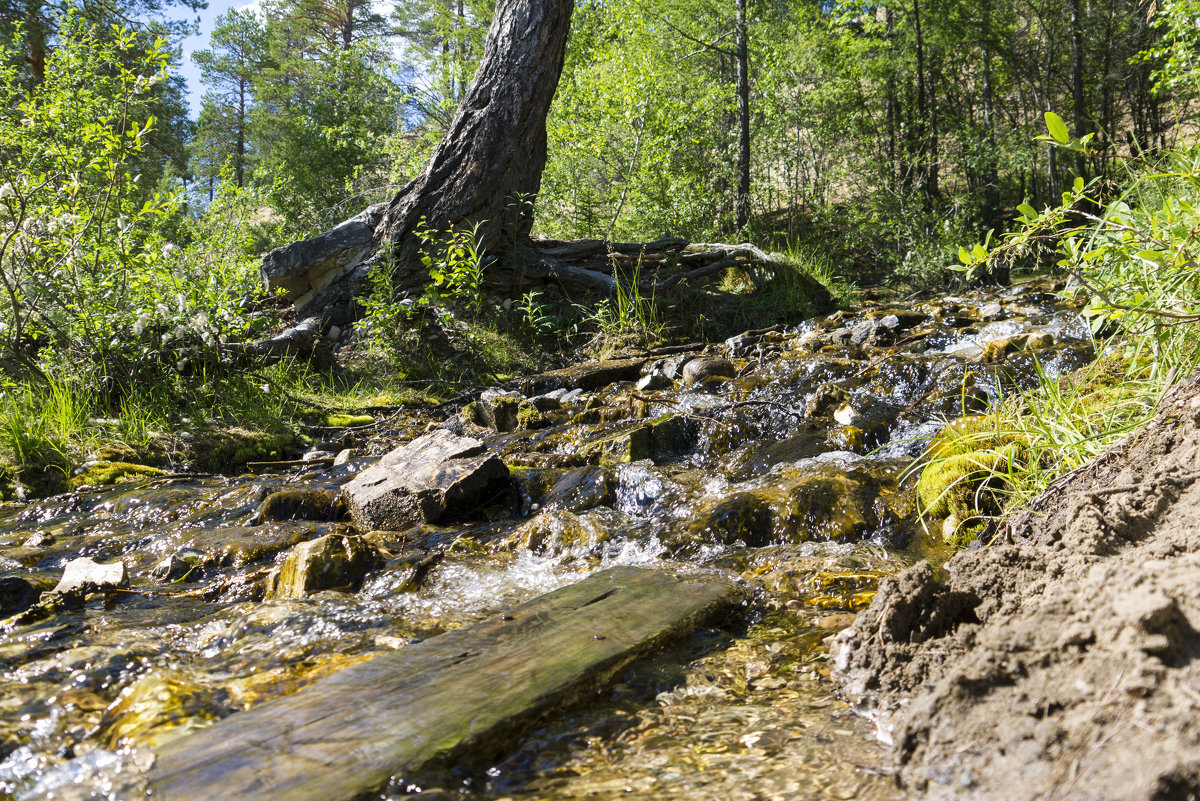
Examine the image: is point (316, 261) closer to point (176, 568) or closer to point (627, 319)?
point (627, 319)

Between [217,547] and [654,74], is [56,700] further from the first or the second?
[654,74]

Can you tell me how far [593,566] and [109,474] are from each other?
4.11 meters

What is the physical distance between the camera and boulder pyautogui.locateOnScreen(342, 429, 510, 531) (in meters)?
4.24

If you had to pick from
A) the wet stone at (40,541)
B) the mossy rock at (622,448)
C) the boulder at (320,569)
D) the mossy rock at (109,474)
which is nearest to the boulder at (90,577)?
the boulder at (320,569)

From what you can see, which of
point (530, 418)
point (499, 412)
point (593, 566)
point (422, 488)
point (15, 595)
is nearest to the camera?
point (15, 595)

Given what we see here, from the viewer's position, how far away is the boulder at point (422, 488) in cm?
424

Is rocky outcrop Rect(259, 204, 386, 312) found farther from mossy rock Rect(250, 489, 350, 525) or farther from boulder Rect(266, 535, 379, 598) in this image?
boulder Rect(266, 535, 379, 598)

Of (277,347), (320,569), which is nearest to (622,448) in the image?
(320,569)

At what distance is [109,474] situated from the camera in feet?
17.6

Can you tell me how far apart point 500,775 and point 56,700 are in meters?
1.44

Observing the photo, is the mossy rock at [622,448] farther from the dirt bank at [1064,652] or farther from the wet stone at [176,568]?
the dirt bank at [1064,652]

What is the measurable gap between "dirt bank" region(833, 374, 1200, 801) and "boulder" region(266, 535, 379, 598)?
2.19 meters

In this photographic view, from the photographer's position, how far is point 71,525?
4.49 metres

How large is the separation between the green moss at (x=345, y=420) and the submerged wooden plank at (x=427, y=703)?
4621 millimetres
